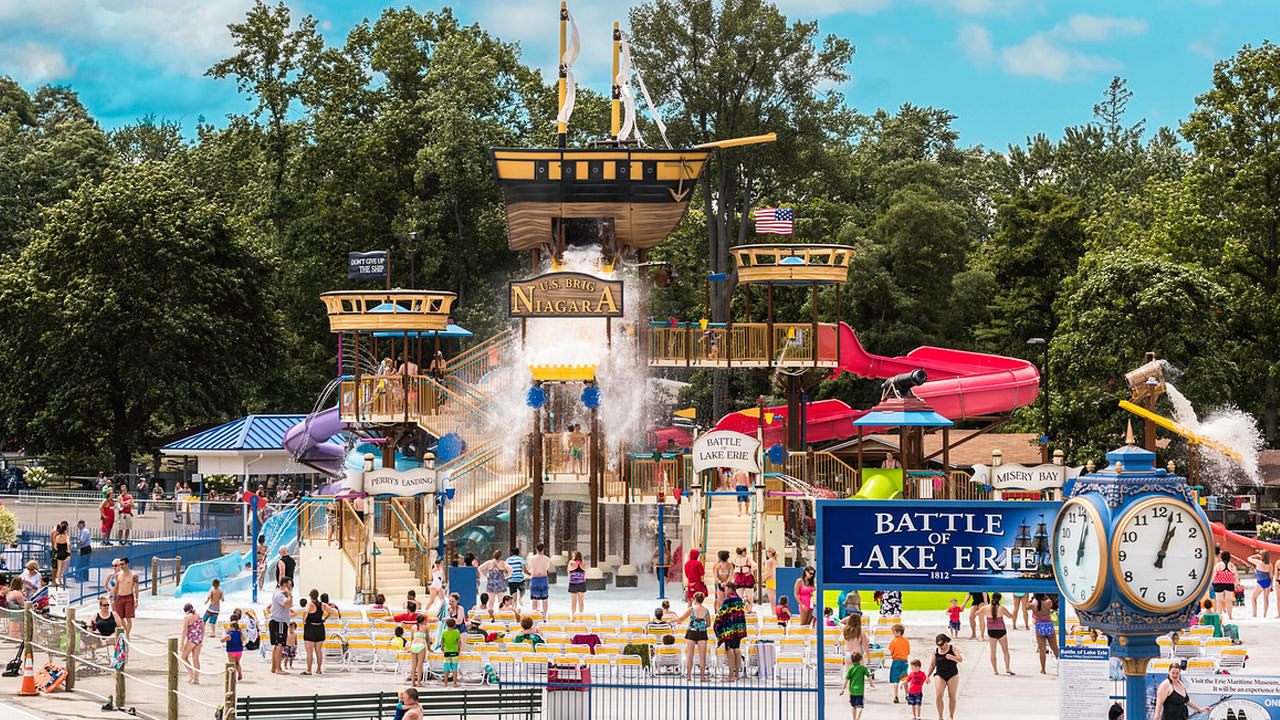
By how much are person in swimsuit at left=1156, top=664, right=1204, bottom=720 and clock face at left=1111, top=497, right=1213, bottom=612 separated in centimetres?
454

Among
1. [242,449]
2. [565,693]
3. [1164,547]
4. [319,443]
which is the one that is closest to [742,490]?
[565,693]

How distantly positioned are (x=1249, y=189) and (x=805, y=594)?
3406cm

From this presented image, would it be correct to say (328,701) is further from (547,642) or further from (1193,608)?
(1193,608)

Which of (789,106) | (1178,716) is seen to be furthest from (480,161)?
(1178,716)

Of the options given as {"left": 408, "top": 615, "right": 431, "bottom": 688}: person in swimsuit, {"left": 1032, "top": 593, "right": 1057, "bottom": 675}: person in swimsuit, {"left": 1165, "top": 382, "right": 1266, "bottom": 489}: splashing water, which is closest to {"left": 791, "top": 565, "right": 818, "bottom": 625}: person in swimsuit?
{"left": 1032, "top": 593, "right": 1057, "bottom": 675}: person in swimsuit

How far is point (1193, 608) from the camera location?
13.1m

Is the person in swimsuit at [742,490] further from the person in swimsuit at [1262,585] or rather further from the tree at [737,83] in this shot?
the tree at [737,83]

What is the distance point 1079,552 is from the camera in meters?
13.3

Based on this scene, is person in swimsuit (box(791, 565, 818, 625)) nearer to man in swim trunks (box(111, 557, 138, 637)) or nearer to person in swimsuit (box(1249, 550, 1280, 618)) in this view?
person in swimsuit (box(1249, 550, 1280, 618))

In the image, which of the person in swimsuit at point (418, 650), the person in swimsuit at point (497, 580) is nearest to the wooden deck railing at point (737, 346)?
the person in swimsuit at point (497, 580)

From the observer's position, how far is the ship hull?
37281 millimetres

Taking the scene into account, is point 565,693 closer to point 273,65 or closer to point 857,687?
point 857,687

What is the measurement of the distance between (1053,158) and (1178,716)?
73.8 meters

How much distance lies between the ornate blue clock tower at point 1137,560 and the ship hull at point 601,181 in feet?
80.7
